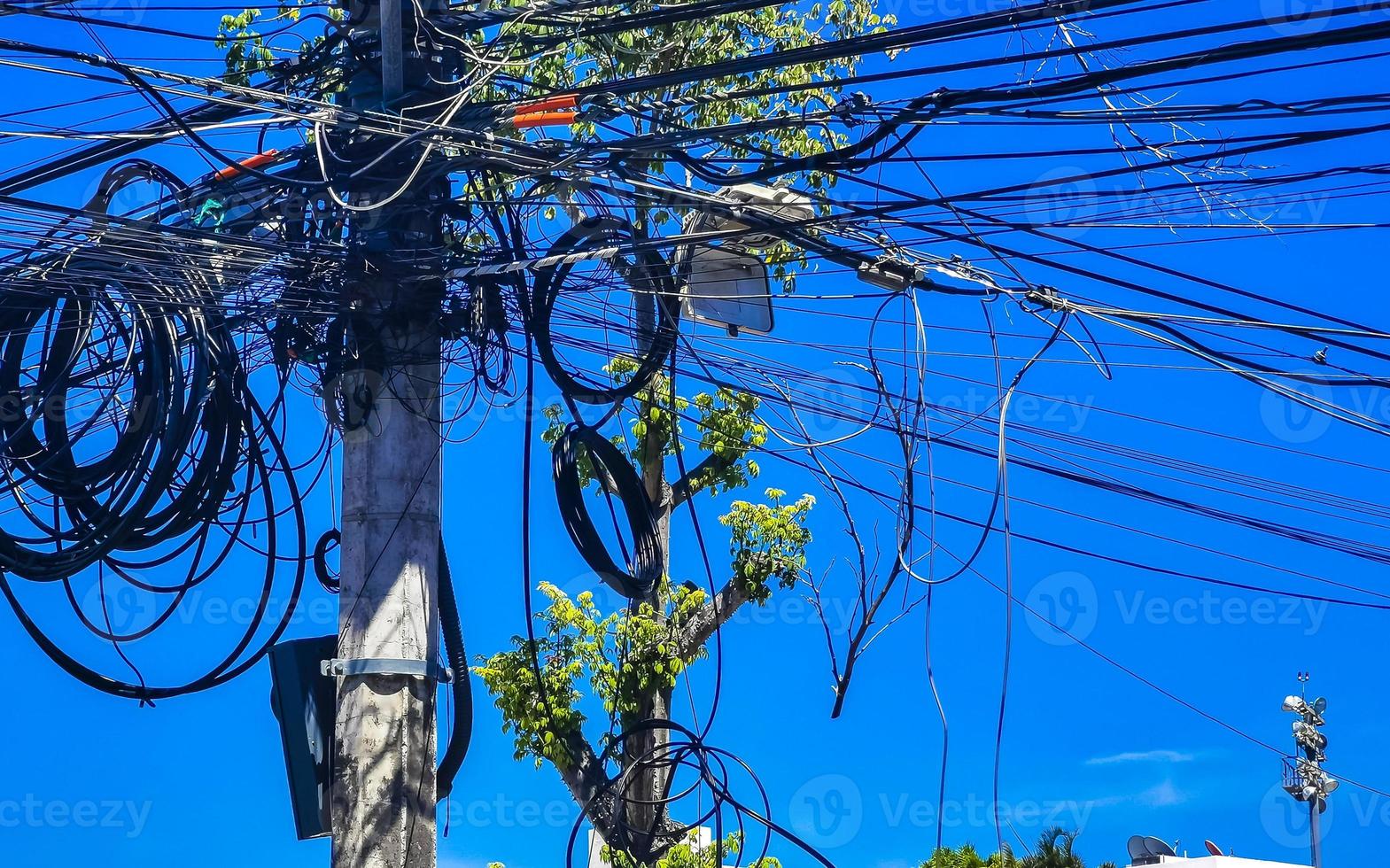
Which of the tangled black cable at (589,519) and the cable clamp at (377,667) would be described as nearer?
the cable clamp at (377,667)

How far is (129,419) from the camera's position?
7211 millimetres

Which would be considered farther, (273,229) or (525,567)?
(273,229)

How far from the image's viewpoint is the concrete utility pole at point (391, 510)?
656cm

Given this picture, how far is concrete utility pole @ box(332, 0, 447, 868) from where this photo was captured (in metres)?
6.56

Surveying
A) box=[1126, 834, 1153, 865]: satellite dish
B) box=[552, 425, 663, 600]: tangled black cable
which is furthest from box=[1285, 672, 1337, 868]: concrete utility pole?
box=[552, 425, 663, 600]: tangled black cable

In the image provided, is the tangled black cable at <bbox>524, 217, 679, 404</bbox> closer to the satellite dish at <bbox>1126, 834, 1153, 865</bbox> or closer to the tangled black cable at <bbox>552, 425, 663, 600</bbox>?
the tangled black cable at <bbox>552, 425, 663, 600</bbox>

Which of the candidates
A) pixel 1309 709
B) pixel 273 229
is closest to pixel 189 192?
pixel 273 229

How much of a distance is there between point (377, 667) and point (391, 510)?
0.69 metres

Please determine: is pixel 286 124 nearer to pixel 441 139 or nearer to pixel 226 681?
pixel 441 139

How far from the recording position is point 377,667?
658 cm

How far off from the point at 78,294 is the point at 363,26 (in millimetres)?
1887

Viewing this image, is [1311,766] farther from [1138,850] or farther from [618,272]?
[618,272]

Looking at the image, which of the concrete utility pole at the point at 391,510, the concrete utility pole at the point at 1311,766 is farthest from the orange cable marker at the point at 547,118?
the concrete utility pole at the point at 1311,766

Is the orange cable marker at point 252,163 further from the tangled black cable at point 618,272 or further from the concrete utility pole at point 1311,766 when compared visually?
the concrete utility pole at point 1311,766
